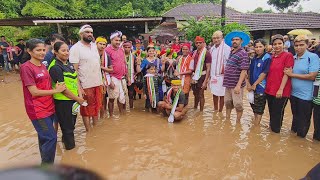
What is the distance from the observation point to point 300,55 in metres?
4.40

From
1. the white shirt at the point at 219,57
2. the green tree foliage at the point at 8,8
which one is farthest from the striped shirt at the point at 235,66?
the green tree foliage at the point at 8,8

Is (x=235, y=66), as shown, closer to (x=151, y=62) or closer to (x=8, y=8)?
(x=151, y=62)

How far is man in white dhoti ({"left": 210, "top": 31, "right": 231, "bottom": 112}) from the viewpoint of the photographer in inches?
221

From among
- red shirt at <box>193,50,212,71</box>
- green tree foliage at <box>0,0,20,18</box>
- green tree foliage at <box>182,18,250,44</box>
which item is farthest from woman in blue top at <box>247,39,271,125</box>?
green tree foliage at <box>0,0,20,18</box>

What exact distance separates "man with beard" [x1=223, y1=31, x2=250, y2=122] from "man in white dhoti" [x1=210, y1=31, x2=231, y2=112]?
0.89 ft

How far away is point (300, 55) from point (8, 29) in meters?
20.1

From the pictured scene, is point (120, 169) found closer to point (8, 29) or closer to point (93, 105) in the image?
point (93, 105)

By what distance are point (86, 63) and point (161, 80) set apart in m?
1.98

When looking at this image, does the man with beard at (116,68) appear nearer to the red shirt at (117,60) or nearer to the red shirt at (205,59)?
the red shirt at (117,60)

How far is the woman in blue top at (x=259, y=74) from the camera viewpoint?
4734 mm

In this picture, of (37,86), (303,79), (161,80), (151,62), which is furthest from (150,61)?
(37,86)

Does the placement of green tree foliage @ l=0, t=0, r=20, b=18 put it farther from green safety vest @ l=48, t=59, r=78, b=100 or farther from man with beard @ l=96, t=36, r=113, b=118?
green safety vest @ l=48, t=59, r=78, b=100

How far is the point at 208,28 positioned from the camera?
39.6 ft

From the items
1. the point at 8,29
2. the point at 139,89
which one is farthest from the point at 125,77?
the point at 8,29
